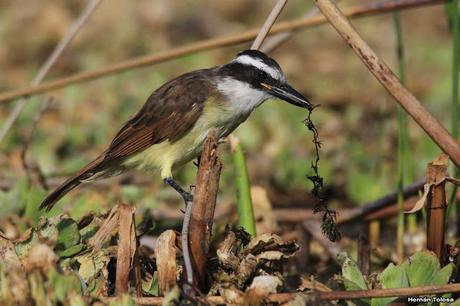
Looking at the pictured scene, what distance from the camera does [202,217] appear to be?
3514mm

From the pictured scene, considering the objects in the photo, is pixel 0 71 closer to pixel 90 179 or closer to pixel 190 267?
pixel 90 179

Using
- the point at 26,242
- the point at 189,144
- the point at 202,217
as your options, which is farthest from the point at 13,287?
the point at 189,144

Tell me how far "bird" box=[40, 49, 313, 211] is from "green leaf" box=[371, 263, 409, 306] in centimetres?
137

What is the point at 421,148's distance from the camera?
6.75 m

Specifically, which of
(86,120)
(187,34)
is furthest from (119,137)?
(187,34)

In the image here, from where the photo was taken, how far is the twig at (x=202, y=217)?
3.51 meters

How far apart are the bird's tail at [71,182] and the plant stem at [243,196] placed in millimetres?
975

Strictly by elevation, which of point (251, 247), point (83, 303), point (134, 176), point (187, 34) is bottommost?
point (83, 303)

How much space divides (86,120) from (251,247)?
4.32 m

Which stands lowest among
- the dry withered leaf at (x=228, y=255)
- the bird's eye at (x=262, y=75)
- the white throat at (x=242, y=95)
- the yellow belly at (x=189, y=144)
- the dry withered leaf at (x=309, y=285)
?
the dry withered leaf at (x=309, y=285)

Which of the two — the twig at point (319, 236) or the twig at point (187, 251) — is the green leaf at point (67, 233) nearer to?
the twig at point (187, 251)

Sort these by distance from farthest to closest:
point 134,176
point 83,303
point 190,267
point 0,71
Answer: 1. point 0,71
2. point 134,176
3. point 190,267
4. point 83,303

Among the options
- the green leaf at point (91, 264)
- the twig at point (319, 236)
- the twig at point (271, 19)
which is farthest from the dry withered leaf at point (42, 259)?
the twig at point (319, 236)

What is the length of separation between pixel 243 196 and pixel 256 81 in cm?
89
